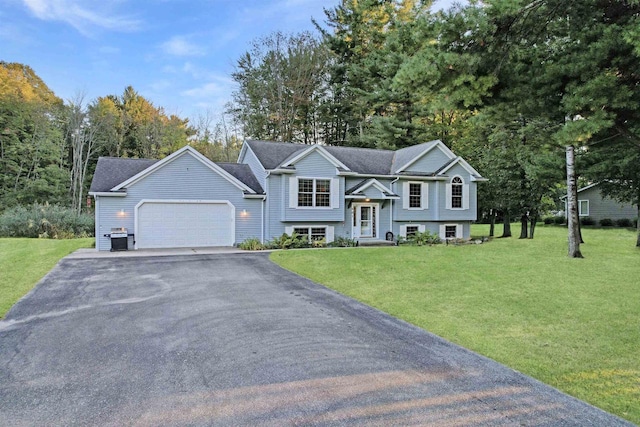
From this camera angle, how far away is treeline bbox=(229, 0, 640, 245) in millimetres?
5215

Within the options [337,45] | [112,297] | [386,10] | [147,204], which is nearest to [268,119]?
[337,45]

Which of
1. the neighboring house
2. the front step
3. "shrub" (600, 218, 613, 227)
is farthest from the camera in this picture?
"shrub" (600, 218, 613, 227)

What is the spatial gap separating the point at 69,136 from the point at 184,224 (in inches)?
956

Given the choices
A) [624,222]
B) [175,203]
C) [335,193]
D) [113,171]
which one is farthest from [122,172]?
[624,222]

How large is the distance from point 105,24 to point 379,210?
57.0ft

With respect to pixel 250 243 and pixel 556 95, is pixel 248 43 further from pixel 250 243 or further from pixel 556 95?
pixel 556 95

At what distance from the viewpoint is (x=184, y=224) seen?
685 inches

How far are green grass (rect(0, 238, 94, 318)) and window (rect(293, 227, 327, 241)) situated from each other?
9506mm

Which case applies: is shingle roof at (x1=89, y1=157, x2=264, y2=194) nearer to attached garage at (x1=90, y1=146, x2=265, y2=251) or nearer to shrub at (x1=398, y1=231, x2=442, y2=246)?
attached garage at (x1=90, y1=146, x2=265, y2=251)

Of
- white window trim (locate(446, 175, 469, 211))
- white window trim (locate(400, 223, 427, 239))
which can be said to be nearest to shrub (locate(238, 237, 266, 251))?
white window trim (locate(400, 223, 427, 239))

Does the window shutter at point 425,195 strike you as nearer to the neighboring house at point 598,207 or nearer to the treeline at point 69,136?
the neighboring house at point 598,207

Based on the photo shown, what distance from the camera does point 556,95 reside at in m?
5.68

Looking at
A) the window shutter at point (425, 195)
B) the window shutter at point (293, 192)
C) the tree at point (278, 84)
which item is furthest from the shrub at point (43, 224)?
the window shutter at point (425, 195)

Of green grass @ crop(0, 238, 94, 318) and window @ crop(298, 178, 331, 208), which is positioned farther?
window @ crop(298, 178, 331, 208)
